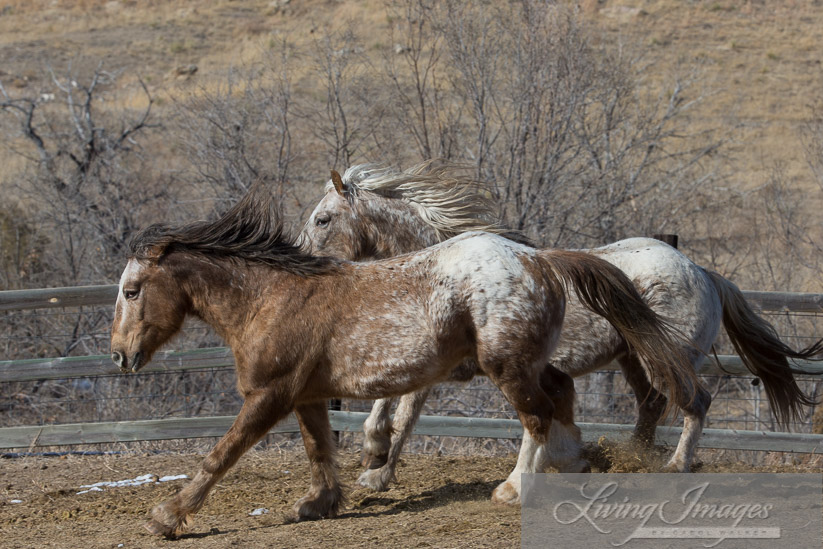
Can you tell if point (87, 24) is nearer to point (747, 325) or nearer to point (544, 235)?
point (544, 235)

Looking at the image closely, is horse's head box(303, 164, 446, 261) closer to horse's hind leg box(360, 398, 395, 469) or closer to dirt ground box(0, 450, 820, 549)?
horse's hind leg box(360, 398, 395, 469)

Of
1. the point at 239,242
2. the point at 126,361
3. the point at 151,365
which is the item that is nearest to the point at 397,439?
the point at 239,242

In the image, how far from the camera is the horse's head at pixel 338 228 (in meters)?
6.13

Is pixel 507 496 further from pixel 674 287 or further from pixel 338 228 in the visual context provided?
pixel 338 228

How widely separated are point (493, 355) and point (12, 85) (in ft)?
108

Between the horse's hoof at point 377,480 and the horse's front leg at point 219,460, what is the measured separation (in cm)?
129

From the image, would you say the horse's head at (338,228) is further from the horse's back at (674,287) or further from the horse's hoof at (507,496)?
the horse's hoof at (507,496)

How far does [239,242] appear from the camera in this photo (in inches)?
202

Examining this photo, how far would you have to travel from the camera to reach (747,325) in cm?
590

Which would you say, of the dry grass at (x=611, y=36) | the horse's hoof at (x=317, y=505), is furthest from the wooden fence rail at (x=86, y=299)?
the dry grass at (x=611, y=36)

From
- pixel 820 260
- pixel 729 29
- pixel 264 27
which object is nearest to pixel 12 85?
pixel 264 27

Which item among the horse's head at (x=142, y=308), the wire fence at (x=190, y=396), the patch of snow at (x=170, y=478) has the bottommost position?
the wire fence at (x=190, y=396)

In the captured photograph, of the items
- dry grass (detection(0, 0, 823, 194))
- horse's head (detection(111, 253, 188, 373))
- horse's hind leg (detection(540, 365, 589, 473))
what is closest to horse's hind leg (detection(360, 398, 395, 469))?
horse's hind leg (detection(540, 365, 589, 473))

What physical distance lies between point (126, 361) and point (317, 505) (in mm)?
1389
